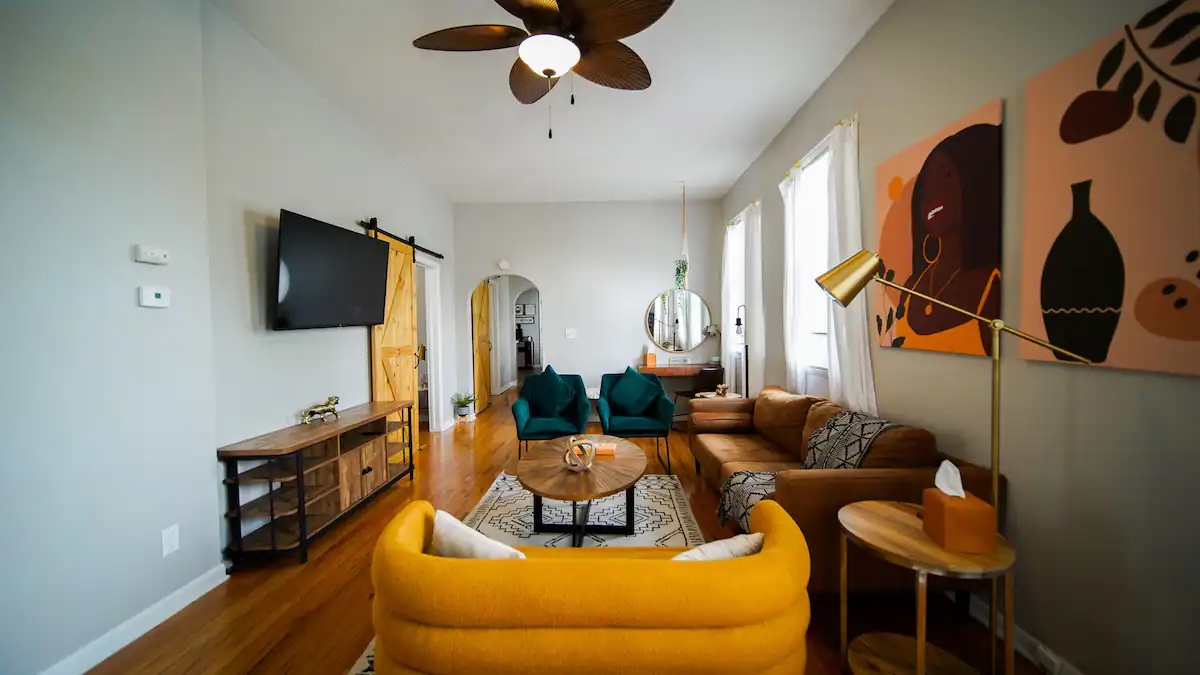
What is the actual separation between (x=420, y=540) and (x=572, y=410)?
298cm

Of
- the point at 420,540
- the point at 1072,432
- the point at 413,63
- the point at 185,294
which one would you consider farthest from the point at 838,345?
the point at 185,294

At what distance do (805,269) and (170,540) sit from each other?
4215 mm

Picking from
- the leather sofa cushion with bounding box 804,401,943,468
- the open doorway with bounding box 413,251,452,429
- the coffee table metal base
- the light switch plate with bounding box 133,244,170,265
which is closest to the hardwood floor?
the coffee table metal base

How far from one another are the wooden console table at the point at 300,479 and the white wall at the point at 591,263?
2.93 m

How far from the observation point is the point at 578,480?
2334 mm

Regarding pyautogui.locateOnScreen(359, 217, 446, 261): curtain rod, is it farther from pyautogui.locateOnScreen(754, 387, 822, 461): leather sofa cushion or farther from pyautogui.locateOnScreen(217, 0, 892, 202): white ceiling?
pyautogui.locateOnScreen(754, 387, 822, 461): leather sofa cushion

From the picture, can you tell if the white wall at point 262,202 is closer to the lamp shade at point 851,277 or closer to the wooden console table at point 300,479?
the wooden console table at point 300,479

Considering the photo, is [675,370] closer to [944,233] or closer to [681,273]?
[681,273]

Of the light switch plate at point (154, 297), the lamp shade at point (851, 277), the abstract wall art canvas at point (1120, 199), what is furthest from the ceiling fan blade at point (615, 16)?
the light switch plate at point (154, 297)

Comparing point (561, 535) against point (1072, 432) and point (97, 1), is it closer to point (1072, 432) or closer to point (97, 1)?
point (1072, 432)

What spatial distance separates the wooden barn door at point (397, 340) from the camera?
12.6ft

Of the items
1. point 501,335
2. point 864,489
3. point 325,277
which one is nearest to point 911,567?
point 864,489

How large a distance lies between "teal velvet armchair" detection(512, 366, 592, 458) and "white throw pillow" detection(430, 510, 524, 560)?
8.64 ft

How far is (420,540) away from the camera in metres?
1.16
